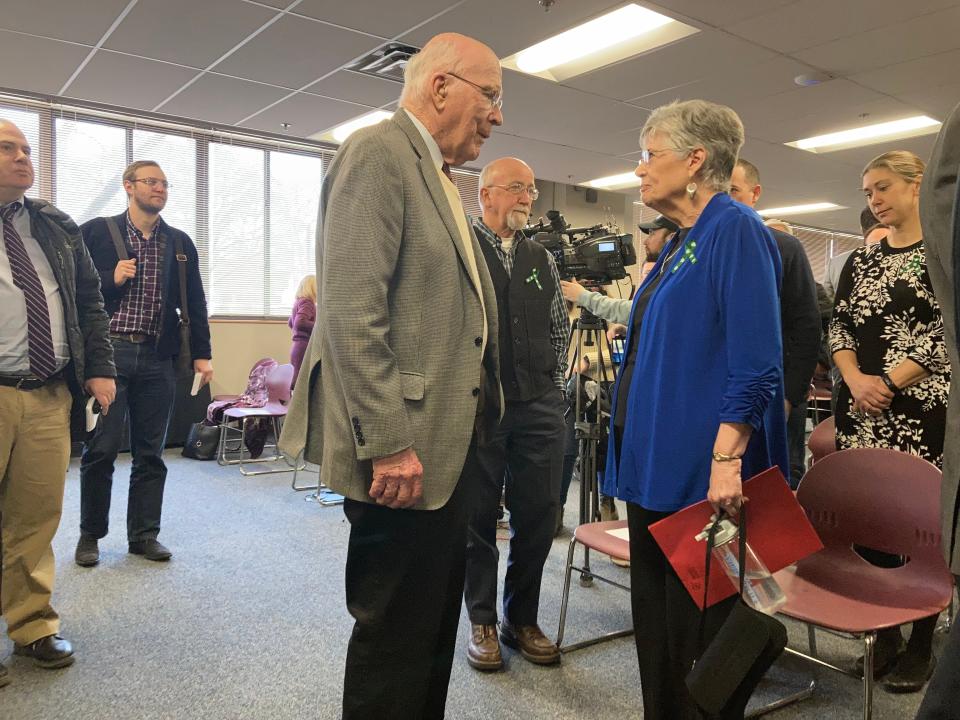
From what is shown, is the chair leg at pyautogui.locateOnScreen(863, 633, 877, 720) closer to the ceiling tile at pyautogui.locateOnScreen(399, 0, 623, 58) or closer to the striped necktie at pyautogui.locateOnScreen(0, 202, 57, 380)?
the striped necktie at pyautogui.locateOnScreen(0, 202, 57, 380)

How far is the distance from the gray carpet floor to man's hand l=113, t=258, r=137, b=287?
121cm

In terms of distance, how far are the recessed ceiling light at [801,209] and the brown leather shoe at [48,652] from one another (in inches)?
378

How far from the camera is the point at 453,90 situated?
1326 millimetres

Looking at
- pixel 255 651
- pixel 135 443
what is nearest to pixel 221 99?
pixel 135 443

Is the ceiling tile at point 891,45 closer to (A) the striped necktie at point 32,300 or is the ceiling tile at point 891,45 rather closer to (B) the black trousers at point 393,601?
(B) the black trousers at point 393,601

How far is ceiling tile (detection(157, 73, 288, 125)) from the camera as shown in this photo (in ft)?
16.5

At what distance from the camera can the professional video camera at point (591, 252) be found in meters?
2.46

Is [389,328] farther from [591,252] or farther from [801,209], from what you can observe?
[801,209]

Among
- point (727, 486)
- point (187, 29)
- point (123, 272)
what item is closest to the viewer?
point (727, 486)

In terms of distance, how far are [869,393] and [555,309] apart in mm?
977

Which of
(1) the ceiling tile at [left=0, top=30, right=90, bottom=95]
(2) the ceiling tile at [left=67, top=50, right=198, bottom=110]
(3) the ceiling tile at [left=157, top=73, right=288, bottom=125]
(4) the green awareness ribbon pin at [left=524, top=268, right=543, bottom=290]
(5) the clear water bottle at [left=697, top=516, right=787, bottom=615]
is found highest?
(3) the ceiling tile at [left=157, top=73, right=288, bottom=125]

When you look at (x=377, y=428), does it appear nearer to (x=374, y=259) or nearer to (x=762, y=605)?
(x=374, y=259)

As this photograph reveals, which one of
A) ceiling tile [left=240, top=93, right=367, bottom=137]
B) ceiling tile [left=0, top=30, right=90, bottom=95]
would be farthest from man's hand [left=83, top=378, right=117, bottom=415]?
Result: ceiling tile [left=240, top=93, right=367, bottom=137]

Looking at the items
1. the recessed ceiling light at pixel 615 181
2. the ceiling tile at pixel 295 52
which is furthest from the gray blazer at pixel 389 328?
the recessed ceiling light at pixel 615 181
